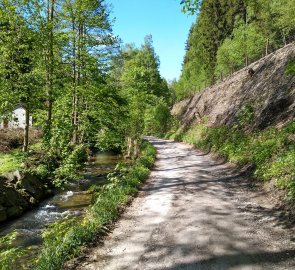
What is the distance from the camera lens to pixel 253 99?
22.3 metres

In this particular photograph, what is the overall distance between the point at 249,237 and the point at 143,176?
25.8 feet

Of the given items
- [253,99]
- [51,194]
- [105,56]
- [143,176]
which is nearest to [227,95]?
[253,99]

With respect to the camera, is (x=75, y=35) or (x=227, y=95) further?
(x=227, y=95)

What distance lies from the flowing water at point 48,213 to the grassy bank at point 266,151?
673cm

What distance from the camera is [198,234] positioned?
7.52m

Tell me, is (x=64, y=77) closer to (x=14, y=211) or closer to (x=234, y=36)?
(x=14, y=211)

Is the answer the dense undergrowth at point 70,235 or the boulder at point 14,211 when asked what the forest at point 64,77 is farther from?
the dense undergrowth at point 70,235

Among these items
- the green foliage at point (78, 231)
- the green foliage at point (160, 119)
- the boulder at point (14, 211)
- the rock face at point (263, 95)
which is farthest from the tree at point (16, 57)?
the green foliage at point (160, 119)

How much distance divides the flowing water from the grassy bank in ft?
22.1

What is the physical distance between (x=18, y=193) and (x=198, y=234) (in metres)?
8.32

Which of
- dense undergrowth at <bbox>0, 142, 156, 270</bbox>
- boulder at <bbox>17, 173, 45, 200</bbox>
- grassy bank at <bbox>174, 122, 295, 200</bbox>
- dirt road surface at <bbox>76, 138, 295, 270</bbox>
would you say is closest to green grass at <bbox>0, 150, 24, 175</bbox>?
boulder at <bbox>17, 173, 45, 200</bbox>

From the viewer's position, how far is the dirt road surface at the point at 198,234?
627 centimetres

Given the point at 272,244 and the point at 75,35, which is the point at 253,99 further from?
the point at 272,244

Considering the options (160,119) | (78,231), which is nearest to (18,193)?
(78,231)
